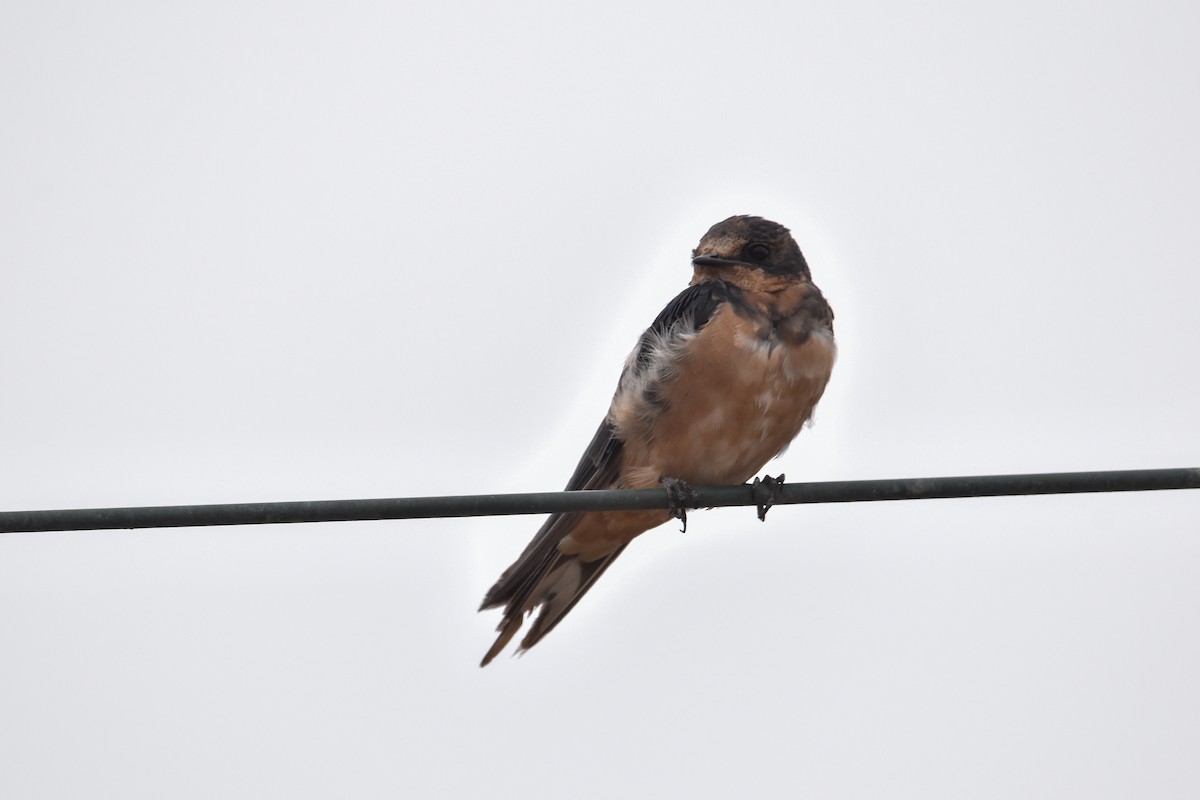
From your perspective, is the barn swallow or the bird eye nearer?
the barn swallow

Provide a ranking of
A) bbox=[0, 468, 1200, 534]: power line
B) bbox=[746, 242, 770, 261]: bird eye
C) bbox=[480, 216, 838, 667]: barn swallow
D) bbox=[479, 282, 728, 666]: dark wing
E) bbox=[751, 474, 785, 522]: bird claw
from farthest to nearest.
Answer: bbox=[746, 242, 770, 261]: bird eye < bbox=[479, 282, 728, 666]: dark wing < bbox=[480, 216, 838, 667]: barn swallow < bbox=[751, 474, 785, 522]: bird claw < bbox=[0, 468, 1200, 534]: power line

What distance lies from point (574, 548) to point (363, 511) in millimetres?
3202

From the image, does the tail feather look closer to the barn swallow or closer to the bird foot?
the barn swallow

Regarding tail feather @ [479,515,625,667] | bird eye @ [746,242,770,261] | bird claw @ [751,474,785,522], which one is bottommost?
tail feather @ [479,515,625,667]

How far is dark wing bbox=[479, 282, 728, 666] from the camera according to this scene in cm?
770

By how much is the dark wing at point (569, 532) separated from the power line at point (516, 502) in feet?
7.92

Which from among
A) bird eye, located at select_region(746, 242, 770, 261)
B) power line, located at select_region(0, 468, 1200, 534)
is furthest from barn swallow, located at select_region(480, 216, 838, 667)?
power line, located at select_region(0, 468, 1200, 534)

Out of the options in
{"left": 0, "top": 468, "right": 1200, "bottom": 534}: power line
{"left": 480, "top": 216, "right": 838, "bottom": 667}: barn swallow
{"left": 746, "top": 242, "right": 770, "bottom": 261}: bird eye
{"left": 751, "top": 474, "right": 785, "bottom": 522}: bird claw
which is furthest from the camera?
{"left": 746, "top": 242, "right": 770, "bottom": 261}: bird eye

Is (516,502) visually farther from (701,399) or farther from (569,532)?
(569,532)

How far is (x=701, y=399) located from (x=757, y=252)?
1064mm

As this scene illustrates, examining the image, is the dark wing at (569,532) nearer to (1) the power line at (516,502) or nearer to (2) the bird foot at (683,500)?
(2) the bird foot at (683,500)

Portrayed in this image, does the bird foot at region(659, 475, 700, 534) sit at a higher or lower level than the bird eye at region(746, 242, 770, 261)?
lower

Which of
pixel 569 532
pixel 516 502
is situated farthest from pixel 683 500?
pixel 516 502

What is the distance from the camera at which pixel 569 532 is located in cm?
780
